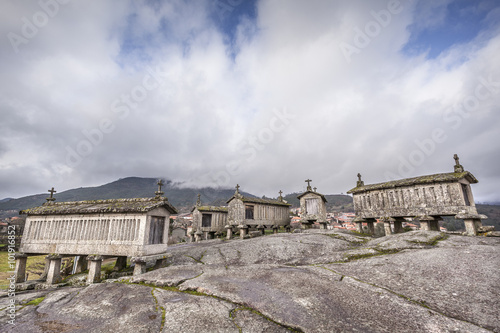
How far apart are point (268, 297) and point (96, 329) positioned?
3245 mm

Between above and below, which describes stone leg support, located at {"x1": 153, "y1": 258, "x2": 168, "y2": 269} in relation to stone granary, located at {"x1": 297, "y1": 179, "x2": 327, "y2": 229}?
below

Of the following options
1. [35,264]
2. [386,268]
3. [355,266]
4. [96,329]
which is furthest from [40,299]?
[35,264]

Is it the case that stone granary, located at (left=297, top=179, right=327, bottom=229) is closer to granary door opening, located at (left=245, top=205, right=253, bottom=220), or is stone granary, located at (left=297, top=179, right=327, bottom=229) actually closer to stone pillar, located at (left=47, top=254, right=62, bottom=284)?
granary door opening, located at (left=245, top=205, right=253, bottom=220)

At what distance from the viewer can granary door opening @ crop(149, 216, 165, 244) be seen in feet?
33.7

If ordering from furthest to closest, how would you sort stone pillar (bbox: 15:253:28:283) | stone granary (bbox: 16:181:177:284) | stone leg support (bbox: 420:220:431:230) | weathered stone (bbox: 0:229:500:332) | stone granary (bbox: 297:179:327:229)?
stone granary (bbox: 297:179:327:229) → stone leg support (bbox: 420:220:431:230) → stone pillar (bbox: 15:253:28:283) → stone granary (bbox: 16:181:177:284) → weathered stone (bbox: 0:229:500:332)

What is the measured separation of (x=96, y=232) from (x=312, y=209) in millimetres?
16732

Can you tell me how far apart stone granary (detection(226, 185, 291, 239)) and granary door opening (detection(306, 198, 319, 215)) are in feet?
14.7

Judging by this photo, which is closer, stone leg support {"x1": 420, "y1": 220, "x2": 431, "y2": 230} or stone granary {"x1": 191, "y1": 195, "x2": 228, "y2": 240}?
stone leg support {"x1": 420, "y1": 220, "x2": 431, "y2": 230}

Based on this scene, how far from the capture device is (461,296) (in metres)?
4.50

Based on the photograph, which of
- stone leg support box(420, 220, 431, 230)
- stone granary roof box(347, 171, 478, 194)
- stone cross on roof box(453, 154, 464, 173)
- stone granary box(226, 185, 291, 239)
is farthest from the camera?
stone granary box(226, 185, 291, 239)

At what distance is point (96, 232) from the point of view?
10.5m

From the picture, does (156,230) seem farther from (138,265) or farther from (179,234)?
(179,234)

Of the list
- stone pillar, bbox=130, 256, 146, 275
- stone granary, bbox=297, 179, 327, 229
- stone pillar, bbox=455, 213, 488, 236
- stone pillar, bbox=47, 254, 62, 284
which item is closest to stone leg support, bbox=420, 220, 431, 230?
stone pillar, bbox=455, 213, 488, 236

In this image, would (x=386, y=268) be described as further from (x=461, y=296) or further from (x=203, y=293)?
(x=203, y=293)
